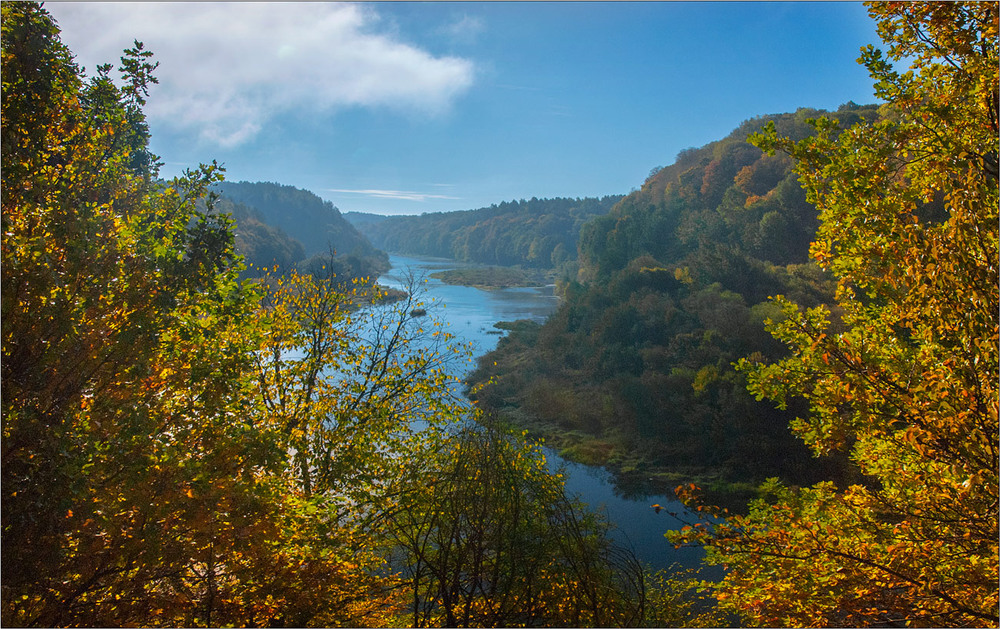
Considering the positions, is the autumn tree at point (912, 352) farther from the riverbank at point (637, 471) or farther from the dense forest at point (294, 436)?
the riverbank at point (637, 471)

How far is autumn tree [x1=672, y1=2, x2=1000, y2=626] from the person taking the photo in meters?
4.89

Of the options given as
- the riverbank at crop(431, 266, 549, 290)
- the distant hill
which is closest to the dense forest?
the distant hill

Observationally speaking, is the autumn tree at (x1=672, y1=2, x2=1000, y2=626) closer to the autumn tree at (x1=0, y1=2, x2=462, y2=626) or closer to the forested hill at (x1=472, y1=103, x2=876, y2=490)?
the autumn tree at (x1=0, y1=2, x2=462, y2=626)

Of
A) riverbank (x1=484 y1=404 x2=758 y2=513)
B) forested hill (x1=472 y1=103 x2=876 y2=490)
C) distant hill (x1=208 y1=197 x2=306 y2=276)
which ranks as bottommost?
riverbank (x1=484 y1=404 x2=758 y2=513)

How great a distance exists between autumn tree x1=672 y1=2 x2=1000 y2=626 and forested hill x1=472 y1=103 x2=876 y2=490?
2141 centimetres

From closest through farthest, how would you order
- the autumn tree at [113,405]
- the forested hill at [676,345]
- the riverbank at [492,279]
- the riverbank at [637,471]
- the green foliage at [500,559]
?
the autumn tree at [113,405] < the green foliage at [500,559] < the riverbank at [637,471] < the forested hill at [676,345] < the riverbank at [492,279]

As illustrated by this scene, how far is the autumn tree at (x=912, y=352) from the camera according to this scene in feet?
16.0

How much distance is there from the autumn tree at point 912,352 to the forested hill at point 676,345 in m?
21.4

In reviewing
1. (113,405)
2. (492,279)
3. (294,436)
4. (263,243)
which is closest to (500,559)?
(113,405)

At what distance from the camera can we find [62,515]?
4820 millimetres

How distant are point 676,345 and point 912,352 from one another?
30.0 metres

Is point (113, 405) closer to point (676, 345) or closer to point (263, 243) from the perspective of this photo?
point (676, 345)

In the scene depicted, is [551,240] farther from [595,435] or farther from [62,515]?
[62,515]

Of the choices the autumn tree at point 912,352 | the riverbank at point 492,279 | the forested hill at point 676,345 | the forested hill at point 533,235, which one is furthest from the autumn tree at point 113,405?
the forested hill at point 533,235
